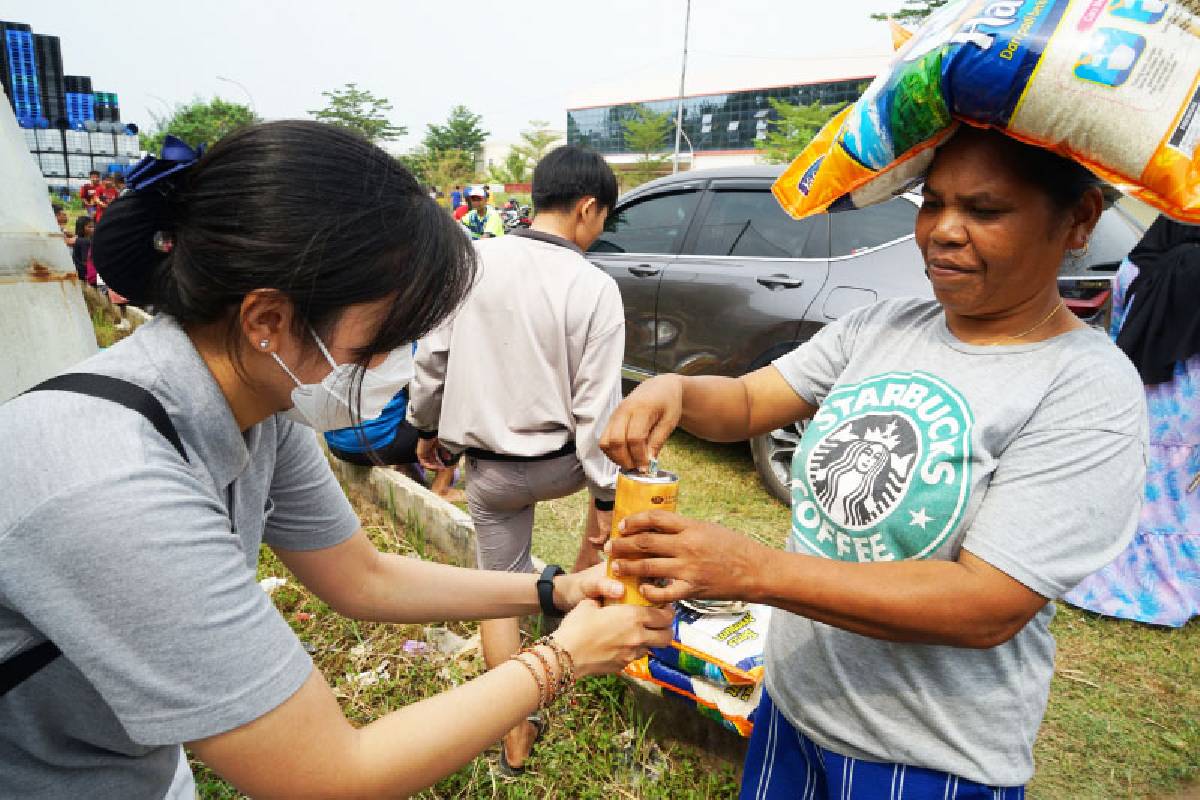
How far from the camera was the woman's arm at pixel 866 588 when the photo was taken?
1.11 meters

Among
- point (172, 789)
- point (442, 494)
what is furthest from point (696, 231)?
point (172, 789)

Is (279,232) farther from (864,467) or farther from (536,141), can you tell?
(536,141)

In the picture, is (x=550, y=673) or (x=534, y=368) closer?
(x=550, y=673)

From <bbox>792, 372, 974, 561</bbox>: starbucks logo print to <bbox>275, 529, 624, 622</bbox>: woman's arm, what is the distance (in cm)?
64

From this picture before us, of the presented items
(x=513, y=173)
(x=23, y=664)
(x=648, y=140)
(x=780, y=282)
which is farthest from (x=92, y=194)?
(x=513, y=173)

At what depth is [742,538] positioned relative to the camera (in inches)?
46.9

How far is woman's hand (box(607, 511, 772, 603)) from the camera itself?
1172mm

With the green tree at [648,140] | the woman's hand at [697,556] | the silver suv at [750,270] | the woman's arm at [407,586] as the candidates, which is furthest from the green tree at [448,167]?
the woman's hand at [697,556]

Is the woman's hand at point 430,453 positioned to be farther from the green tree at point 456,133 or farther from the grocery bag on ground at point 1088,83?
the green tree at point 456,133

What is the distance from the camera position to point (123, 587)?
3.22ft

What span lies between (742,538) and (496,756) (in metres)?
1.88

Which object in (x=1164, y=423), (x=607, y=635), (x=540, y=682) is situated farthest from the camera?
(x=1164, y=423)

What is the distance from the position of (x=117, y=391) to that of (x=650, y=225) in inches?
181

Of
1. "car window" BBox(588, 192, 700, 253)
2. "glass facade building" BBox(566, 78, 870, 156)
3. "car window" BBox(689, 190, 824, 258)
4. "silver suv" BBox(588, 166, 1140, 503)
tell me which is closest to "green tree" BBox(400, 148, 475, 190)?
"glass facade building" BBox(566, 78, 870, 156)
